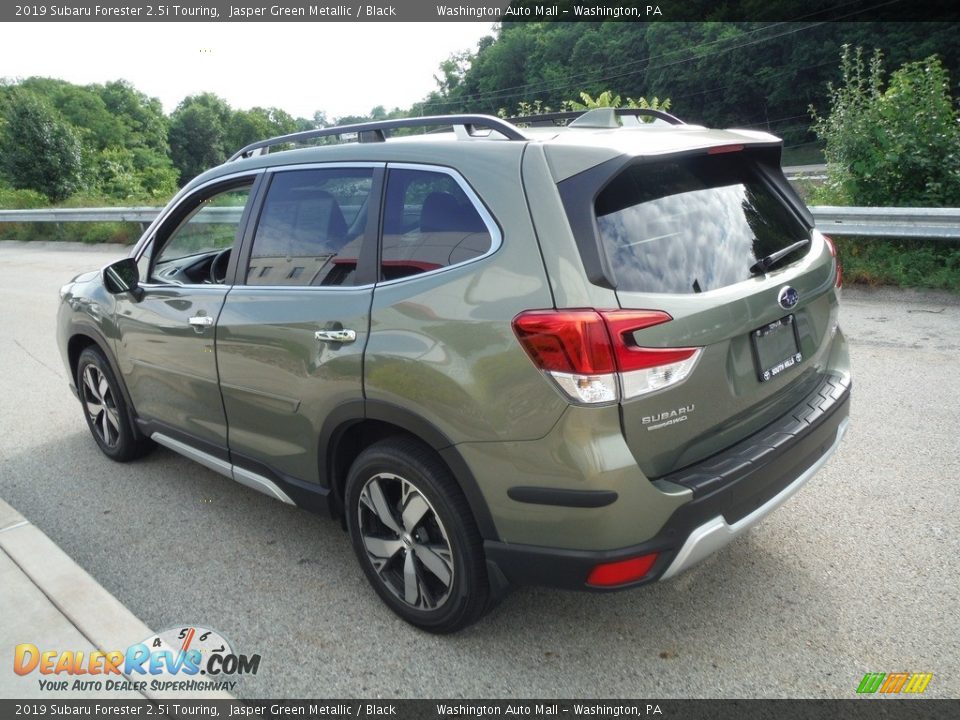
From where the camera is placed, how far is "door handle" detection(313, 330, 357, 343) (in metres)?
2.88

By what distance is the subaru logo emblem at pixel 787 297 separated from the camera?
2.78m

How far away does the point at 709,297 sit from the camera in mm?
2541

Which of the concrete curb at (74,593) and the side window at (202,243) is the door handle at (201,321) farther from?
the concrete curb at (74,593)

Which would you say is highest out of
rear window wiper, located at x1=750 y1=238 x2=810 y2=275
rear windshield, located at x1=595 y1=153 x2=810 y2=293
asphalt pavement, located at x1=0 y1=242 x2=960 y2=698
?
rear windshield, located at x1=595 y1=153 x2=810 y2=293

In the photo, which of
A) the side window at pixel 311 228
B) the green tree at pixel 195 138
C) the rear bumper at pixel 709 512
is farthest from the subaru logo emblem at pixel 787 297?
the green tree at pixel 195 138

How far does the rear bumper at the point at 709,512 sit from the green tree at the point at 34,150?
34.4m

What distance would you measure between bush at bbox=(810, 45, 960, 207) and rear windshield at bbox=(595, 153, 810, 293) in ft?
19.6

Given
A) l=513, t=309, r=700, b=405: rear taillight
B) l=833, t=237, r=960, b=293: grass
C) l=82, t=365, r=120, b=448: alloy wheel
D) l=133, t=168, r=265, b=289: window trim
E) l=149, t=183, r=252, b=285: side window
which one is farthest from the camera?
l=833, t=237, r=960, b=293: grass

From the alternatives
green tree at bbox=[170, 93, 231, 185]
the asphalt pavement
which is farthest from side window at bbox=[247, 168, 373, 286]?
green tree at bbox=[170, 93, 231, 185]

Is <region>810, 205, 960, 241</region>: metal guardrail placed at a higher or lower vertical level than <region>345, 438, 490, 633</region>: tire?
higher

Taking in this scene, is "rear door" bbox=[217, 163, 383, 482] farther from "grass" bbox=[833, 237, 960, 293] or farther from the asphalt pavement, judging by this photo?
"grass" bbox=[833, 237, 960, 293]

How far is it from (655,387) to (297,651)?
1682mm

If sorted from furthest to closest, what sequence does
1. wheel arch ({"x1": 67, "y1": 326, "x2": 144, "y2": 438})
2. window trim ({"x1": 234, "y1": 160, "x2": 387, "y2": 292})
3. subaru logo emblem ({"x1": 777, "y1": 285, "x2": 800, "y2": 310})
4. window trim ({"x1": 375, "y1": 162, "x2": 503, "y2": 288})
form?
1. wheel arch ({"x1": 67, "y1": 326, "x2": 144, "y2": 438})
2. window trim ({"x1": 234, "y1": 160, "x2": 387, "y2": 292})
3. subaru logo emblem ({"x1": 777, "y1": 285, "x2": 800, "y2": 310})
4. window trim ({"x1": 375, "y1": 162, "x2": 503, "y2": 288})

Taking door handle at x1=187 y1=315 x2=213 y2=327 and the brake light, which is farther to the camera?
door handle at x1=187 y1=315 x2=213 y2=327
